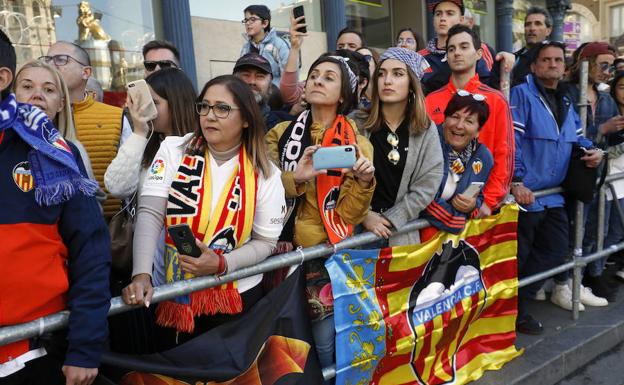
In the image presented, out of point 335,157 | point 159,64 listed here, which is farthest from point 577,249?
point 159,64

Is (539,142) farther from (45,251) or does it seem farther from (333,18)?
(333,18)

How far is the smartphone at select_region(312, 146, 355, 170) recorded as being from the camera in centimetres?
226

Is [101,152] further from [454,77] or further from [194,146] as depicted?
[454,77]

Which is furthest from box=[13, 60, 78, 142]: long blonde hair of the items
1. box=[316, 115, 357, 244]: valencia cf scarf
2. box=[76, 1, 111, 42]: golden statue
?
box=[76, 1, 111, 42]: golden statue

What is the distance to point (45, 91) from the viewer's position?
2.18m

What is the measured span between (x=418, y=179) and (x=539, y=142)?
1.54 meters

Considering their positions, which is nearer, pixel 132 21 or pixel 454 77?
pixel 454 77

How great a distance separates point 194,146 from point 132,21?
18.5 ft

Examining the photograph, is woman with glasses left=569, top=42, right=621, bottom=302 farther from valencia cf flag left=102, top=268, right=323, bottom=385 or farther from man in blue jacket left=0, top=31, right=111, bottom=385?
man in blue jacket left=0, top=31, right=111, bottom=385

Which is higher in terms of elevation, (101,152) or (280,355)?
(101,152)

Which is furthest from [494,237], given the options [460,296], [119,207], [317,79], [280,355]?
[119,207]

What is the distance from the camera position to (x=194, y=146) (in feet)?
7.34

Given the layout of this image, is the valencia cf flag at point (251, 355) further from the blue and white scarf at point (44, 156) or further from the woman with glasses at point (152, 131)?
the blue and white scarf at point (44, 156)

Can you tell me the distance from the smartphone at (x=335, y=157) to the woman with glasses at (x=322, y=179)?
4.7 inches
